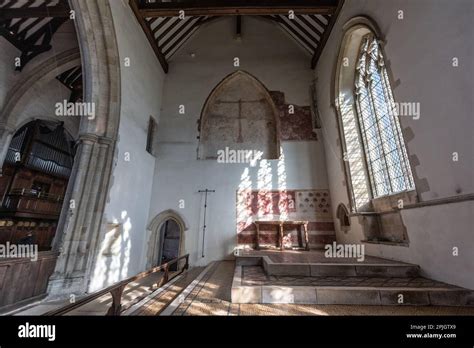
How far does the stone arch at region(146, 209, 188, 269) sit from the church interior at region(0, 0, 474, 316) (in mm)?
55

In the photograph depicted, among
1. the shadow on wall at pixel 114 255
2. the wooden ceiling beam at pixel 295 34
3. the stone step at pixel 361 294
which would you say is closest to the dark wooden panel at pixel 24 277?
the shadow on wall at pixel 114 255

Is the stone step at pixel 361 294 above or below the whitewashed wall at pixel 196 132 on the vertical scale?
below

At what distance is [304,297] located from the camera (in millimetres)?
2182

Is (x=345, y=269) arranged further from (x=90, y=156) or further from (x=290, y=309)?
(x=90, y=156)

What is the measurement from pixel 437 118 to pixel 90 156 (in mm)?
5810

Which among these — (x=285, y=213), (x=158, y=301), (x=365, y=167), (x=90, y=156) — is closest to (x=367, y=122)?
(x=365, y=167)

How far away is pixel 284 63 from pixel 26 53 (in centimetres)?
801

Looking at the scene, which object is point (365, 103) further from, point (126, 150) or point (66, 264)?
point (66, 264)

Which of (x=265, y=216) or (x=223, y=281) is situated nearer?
(x=223, y=281)

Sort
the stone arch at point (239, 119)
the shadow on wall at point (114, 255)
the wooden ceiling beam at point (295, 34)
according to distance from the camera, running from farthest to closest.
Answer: the wooden ceiling beam at point (295, 34), the stone arch at point (239, 119), the shadow on wall at point (114, 255)

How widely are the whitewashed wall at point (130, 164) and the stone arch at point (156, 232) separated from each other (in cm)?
18

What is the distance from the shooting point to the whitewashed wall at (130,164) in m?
4.39

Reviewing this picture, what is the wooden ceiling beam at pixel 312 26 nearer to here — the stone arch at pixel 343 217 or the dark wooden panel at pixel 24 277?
the stone arch at pixel 343 217
